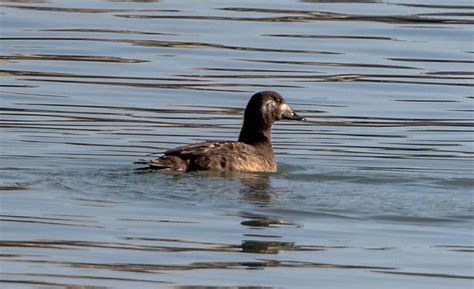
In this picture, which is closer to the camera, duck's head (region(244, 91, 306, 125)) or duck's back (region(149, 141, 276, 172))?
duck's back (region(149, 141, 276, 172))

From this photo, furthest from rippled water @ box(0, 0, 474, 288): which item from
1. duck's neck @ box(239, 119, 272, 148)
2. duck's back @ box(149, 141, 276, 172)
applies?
duck's neck @ box(239, 119, 272, 148)

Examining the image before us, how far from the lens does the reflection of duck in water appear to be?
15.7 metres

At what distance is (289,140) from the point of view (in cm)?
1873

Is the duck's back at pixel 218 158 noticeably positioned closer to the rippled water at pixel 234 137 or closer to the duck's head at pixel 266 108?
the rippled water at pixel 234 137

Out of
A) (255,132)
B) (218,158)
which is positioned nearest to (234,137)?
(255,132)

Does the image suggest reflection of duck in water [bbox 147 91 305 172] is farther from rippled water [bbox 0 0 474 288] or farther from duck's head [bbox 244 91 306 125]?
rippled water [bbox 0 0 474 288]

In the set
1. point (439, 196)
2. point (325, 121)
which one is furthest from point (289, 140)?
point (439, 196)

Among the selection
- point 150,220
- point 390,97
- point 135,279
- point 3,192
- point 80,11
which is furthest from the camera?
point 80,11

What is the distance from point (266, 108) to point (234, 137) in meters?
1.79

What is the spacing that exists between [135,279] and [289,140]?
7.49 m

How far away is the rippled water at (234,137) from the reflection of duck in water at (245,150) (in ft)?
0.54

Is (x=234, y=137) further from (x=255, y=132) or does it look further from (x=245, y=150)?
(x=245, y=150)

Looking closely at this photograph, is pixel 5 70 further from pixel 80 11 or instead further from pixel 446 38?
pixel 446 38

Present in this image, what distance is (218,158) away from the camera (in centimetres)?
1600
